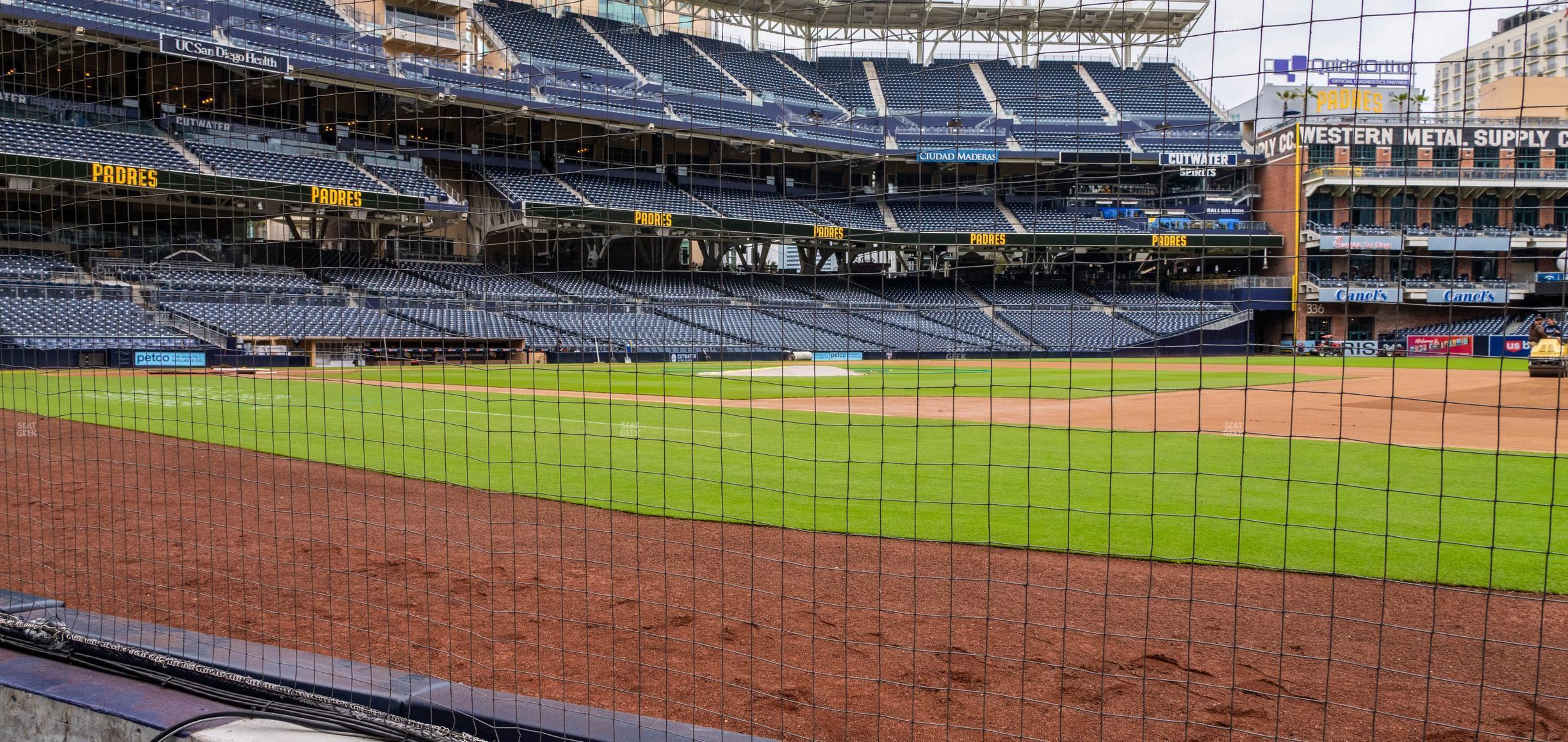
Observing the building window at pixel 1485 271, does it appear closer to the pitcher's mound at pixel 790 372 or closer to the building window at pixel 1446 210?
the building window at pixel 1446 210

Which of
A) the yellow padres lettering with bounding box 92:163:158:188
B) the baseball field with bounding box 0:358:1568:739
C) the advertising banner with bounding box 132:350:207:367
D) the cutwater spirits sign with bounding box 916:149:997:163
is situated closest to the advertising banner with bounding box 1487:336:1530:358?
the baseball field with bounding box 0:358:1568:739

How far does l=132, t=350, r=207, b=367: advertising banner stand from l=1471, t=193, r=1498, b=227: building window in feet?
87.0

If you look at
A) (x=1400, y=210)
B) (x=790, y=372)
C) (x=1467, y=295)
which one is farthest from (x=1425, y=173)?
(x=790, y=372)

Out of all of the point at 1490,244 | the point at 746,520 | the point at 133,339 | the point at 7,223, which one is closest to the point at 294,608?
the point at 746,520

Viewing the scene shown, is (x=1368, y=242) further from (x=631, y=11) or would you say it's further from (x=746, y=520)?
(x=631, y=11)

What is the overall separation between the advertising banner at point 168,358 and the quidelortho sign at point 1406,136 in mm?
25743

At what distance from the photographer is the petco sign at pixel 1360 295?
546cm

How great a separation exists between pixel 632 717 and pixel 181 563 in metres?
4.21

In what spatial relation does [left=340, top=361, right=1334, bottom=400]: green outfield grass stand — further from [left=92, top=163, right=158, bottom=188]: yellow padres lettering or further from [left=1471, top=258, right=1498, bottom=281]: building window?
[left=1471, top=258, right=1498, bottom=281]: building window

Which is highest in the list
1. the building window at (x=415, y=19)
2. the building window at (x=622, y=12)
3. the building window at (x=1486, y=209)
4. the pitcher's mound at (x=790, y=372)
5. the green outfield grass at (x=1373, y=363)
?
the building window at (x=622, y=12)

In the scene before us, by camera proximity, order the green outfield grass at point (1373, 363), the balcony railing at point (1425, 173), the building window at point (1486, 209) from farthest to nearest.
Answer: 1. the green outfield grass at point (1373, 363)
2. the building window at point (1486, 209)
3. the balcony railing at point (1425, 173)

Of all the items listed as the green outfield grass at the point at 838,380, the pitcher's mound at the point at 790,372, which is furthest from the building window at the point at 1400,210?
the pitcher's mound at the point at 790,372

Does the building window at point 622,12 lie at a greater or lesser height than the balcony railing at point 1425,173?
greater

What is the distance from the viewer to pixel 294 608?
16.8ft
